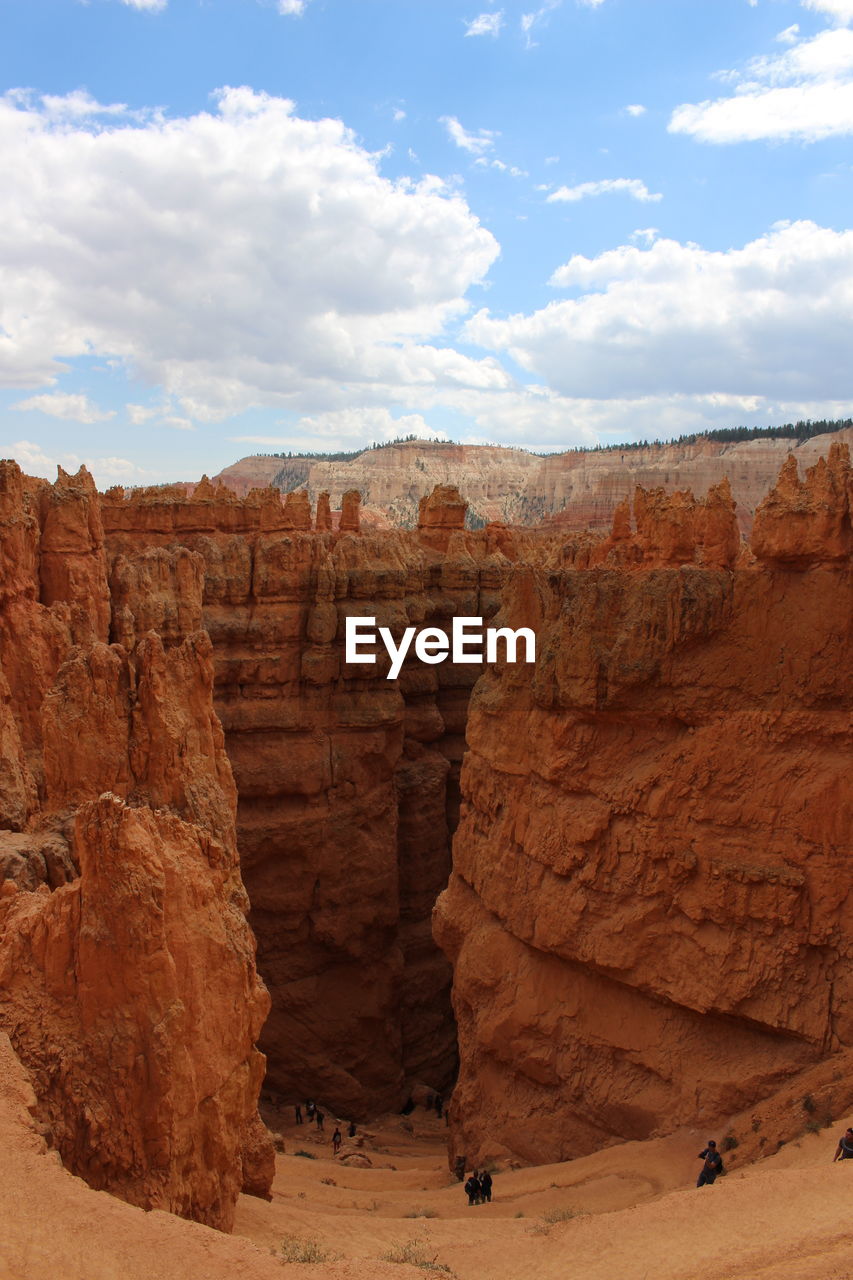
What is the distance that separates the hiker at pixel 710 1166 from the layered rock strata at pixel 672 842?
102cm

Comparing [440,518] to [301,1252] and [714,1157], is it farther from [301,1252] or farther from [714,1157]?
[301,1252]

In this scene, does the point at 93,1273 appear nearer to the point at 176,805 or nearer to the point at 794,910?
the point at 176,805

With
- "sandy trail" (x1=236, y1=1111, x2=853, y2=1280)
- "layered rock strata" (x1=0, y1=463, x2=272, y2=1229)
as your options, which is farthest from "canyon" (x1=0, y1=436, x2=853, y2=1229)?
"sandy trail" (x1=236, y1=1111, x2=853, y2=1280)

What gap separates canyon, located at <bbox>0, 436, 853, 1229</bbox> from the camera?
7215 millimetres

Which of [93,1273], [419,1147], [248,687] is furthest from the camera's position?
[248,687]

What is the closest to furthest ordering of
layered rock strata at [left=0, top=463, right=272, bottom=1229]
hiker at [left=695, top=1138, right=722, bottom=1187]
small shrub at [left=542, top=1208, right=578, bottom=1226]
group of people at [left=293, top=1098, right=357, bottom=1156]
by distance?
layered rock strata at [left=0, top=463, right=272, bottom=1229] < small shrub at [left=542, top=1208, right=578, bottom=1226] < hiker at [left=695, top=1138, right=722, bottom=1187] < group of people at [left=293, top=1098, right=357, bottom=1156]

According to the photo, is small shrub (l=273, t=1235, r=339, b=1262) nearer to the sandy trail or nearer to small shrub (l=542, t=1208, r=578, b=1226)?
the sandy trail

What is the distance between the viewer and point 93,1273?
5.25 m

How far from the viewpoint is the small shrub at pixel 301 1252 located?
683 cm

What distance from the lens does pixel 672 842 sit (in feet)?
42.6

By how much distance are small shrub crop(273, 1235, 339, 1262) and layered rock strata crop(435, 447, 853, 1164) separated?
19.3 ft

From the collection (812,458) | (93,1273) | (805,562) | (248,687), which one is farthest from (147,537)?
(812,458)

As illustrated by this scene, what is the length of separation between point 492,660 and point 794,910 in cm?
654

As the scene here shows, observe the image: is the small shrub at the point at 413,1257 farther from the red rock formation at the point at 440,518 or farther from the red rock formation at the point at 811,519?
the red rock formation at the point at 440,518
